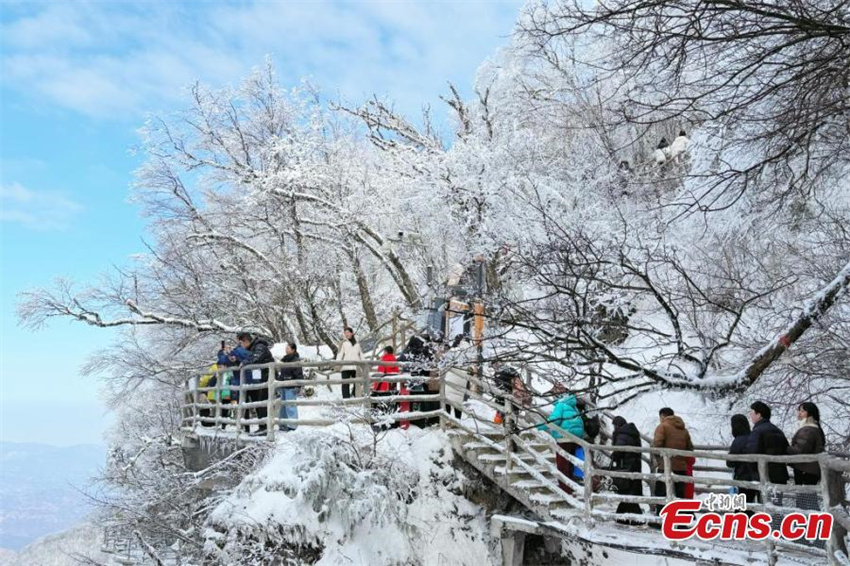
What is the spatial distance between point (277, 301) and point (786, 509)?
17.3 metres

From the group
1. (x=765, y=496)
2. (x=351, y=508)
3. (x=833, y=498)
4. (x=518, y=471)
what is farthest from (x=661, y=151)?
(x=833, y=498)

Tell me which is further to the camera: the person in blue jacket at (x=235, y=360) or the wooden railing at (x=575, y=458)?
the person in blue jacket at (x=235, y=360)

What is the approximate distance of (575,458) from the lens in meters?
9.38

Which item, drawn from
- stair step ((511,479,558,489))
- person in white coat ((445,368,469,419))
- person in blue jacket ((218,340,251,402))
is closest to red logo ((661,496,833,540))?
stair step ((511,479,558,489))

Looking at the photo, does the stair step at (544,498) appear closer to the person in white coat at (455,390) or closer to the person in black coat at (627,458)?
the person in black coat at (627,458)

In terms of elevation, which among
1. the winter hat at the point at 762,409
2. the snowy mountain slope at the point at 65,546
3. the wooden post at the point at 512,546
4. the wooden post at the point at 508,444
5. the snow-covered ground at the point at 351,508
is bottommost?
the snowy mountain slope at the point at 65,546

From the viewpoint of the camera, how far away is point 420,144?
25.0 m

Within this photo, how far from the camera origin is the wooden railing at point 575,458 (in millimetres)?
6586

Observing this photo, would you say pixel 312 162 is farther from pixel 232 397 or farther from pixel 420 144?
pixel 232 397

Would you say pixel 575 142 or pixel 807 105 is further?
pixel 575 142

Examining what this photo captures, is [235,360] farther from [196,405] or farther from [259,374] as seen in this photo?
[196,405]

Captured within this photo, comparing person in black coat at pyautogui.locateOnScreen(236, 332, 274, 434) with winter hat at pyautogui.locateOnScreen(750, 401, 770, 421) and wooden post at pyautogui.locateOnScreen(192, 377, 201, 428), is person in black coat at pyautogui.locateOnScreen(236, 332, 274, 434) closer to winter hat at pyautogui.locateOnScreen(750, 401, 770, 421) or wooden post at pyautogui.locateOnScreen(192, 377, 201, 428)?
wooden post at pyautogui.locateOnScreen(192, 377, 201, 428)

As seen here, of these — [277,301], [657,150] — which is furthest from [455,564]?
[657,150]

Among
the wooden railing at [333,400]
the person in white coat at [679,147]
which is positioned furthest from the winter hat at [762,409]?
the person in white coat at [679,147]
